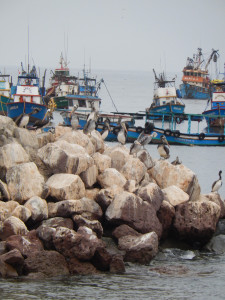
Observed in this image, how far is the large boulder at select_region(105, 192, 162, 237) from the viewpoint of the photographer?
15.7 m

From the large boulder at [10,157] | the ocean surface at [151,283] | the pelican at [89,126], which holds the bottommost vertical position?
the ocean surface at [151,283]

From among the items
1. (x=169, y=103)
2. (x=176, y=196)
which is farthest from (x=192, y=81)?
(x=176, y=196)

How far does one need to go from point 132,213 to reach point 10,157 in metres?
3.76

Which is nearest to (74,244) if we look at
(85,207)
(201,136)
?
(85,207)

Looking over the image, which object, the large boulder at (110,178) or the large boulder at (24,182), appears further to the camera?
the large boulder at (110,178)

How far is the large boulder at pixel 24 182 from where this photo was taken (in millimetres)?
15598

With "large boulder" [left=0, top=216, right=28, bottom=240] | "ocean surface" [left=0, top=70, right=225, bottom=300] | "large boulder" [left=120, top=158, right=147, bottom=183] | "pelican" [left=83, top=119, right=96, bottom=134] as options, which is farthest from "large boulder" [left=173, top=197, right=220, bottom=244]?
"pelican" [left=83, top=119, right=96, bottom=134]

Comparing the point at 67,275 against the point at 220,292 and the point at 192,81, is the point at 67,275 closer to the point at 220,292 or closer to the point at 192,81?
the point at 220,292

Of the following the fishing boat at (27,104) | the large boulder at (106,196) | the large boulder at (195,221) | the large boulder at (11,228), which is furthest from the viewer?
the fishing boat at (27,104)

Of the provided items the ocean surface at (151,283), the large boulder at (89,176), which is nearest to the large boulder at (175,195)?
the ocean surface at (151,283)

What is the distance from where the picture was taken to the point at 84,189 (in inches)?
648

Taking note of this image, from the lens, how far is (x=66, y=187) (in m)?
15.9

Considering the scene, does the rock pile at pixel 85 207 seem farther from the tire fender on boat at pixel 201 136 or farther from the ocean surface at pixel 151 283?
the tire fender on boat at pixel 201 136

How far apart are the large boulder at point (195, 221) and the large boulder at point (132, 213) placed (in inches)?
35.9
